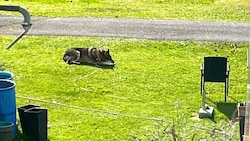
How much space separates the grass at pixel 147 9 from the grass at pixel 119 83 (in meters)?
3.87

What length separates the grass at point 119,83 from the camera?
9.11 metres

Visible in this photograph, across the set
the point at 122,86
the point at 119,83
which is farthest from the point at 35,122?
the point at 119,83

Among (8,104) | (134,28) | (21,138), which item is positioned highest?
(134,28)

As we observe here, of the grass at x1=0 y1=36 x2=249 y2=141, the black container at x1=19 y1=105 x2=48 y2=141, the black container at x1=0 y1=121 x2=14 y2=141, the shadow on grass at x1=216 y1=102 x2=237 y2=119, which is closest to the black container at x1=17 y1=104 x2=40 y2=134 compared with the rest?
the black container at x1=19 y1=105 x2=48 y2=141

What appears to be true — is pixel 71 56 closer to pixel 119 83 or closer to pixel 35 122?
pixel 119 83

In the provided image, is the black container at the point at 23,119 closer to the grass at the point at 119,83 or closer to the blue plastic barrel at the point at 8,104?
the blue plastic barrel at the point at 8,104

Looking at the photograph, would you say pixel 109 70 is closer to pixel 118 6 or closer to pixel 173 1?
pixel 118 6

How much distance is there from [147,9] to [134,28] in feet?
10.7

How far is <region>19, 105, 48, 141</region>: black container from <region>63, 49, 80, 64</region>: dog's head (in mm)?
4328

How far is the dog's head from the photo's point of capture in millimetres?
12484

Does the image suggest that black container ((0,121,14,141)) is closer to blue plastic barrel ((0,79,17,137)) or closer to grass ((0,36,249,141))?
blue plastic barrel ((0,79,17,137))

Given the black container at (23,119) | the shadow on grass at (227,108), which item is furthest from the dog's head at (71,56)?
the black container at (23,119)

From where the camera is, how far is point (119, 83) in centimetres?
1122

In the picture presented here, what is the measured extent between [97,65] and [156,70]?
3.85 feet
